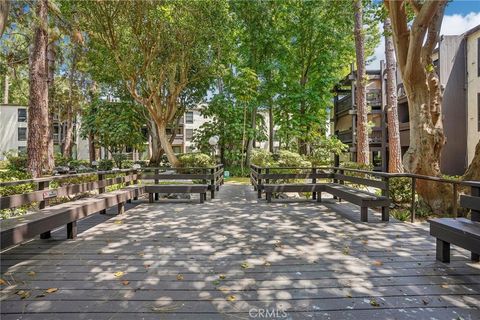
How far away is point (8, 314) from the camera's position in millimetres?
2393

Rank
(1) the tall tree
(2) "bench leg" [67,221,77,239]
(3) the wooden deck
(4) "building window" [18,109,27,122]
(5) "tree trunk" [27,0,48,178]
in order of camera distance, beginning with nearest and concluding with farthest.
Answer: (3) the wooden deck → (2) "bench leg" [67,221,77,239] → (1) the tall tree → (5) "tree trunk" [27,0,48,178] → (4) "building window" [18,109,27,122]

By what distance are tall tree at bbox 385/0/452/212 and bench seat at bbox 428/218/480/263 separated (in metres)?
3.50

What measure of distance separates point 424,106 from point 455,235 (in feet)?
14.6

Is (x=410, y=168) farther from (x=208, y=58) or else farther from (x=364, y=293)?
(x=208, y=58)

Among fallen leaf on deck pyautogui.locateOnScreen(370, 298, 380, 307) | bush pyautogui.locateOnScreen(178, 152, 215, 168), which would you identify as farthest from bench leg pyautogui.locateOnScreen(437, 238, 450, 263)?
bush pyautogui.locateOnScreen(178, 152, 215, 168)

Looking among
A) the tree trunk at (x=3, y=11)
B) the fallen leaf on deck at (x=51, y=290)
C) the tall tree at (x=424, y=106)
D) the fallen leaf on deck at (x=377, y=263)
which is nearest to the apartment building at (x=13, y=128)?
the tree trunk at (x=3, y=11)

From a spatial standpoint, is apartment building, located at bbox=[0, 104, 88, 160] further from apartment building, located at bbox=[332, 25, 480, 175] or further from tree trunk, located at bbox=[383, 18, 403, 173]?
apartment building, located at bbox=[332, 25, 480, 175]

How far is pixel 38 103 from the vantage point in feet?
32.8

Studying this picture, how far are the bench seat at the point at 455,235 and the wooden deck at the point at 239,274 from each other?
0.17 meters

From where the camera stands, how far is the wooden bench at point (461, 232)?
2922 mm

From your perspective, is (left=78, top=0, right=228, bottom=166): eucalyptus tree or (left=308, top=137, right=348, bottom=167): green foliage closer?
(left=78, top=0, right=228, bottom=166): eucalyptus tree

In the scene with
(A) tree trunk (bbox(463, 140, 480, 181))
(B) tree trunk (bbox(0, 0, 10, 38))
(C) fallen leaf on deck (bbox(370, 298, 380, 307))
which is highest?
(B) tree trunk (bbox(0, 0, 10, 38))

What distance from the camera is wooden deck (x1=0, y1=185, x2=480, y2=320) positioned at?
2.48 metres

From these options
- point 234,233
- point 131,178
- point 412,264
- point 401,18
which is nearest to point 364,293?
point 412,264
